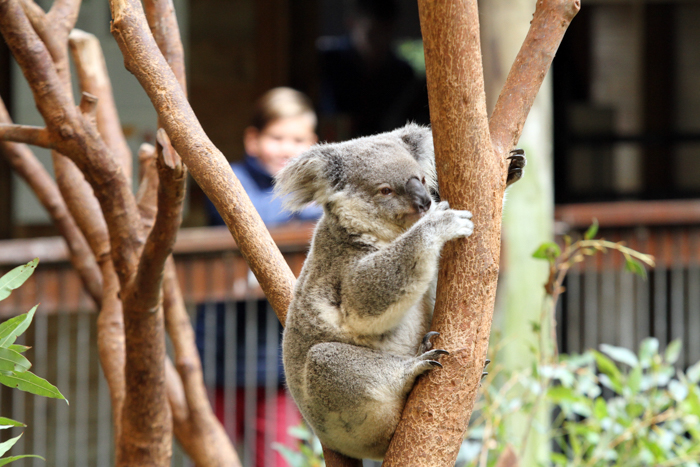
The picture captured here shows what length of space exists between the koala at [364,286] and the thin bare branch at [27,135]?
52 cm

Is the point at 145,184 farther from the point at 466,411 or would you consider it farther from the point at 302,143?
the point at 302,143

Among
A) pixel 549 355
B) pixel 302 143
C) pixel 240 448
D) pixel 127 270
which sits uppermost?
pixel 302 143

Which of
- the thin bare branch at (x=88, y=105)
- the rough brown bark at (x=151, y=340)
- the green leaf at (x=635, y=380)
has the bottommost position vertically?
the green leaf at (x=635, y=380)

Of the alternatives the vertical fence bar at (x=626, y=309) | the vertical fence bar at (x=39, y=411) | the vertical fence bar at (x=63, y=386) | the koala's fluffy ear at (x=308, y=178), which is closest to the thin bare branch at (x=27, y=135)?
the koala's fluffy ear at (x=308, y=178)

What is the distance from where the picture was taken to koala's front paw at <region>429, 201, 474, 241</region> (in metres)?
1.11

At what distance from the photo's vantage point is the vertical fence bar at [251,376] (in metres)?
3.34

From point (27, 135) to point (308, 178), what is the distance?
634 mm

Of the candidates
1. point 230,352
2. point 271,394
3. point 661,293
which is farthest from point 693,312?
point 230,352

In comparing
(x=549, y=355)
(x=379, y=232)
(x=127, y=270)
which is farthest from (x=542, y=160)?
(x=127, y=270)

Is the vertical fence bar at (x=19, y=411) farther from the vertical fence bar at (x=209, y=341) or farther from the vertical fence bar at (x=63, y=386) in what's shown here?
the vertical fence bar at (x=209, y=341)

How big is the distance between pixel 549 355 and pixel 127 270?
1.23 m

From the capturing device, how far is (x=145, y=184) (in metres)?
1.84

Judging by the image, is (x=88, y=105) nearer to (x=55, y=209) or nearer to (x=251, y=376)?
A: (x=55, y=209)

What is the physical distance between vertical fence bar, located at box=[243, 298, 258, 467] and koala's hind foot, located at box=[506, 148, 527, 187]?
218cm
